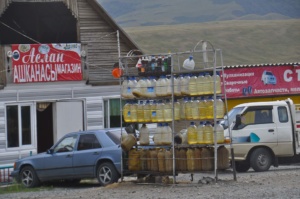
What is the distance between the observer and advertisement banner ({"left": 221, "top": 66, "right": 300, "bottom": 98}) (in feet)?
125

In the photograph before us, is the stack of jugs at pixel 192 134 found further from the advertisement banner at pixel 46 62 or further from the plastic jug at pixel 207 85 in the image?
the advertisement banner at pixel 46 62

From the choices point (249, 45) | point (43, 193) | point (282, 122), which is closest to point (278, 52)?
point (249, 45)

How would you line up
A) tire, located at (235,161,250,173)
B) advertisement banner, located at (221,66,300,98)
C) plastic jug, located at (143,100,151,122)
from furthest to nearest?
1. advertisement banner, located at (221,66,300,98)
2. tire, located at (235,161,250,173)
3. plastic jug, located at (143,100,151,122)

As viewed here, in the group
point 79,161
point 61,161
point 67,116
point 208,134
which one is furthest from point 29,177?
point 67,116

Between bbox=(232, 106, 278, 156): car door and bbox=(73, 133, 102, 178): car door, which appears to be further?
bbox=(232, 106, 278, 156): car door

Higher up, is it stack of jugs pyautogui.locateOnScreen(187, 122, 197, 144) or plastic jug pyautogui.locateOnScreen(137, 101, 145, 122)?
plastic jug pyautogui.locateOnScreen(137, 101, 145, 122)

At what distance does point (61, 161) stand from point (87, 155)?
0.95 meters

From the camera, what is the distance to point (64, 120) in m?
30.8

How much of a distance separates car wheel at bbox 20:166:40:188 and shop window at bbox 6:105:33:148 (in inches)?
221

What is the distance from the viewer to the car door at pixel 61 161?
22938mm

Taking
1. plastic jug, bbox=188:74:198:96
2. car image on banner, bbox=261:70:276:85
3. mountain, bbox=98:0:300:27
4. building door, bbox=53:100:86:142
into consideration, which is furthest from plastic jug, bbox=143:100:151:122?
mountain, bbox=98:0:300:27

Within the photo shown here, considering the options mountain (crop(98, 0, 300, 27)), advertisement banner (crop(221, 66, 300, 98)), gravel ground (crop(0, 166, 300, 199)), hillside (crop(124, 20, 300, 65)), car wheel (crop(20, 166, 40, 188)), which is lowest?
gravel ground (crop(0, 166, 300, 199))

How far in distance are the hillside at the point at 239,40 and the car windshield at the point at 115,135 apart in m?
53.0

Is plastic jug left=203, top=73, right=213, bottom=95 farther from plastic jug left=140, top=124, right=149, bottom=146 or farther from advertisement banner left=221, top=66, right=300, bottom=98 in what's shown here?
advertisement banner left=221, top=66, right=300, bottom=98
